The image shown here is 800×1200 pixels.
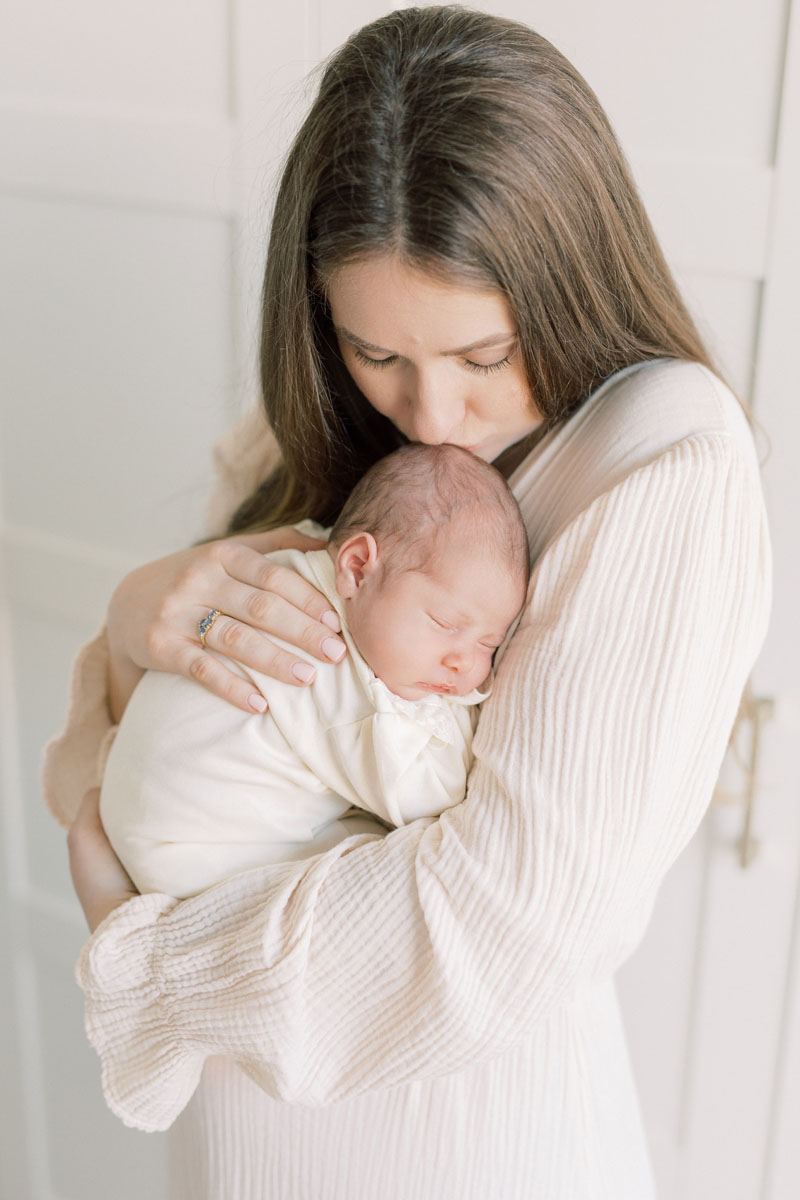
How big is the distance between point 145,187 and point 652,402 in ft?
3.18

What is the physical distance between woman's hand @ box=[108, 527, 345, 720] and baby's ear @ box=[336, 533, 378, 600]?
0.11 ft

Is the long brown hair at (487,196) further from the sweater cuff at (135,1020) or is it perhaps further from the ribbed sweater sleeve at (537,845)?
the sweater cuff at (135,1020)

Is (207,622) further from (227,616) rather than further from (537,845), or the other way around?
(537,845)

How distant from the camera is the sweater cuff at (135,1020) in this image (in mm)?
976

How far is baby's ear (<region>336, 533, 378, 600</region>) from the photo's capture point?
0.97 meters

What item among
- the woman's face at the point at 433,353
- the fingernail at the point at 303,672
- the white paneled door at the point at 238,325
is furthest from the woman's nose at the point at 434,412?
the white paneled door at the point at 238,325

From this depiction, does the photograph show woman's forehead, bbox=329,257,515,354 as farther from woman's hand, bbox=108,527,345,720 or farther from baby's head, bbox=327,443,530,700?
woman's hand, bbox=108,527,345,720

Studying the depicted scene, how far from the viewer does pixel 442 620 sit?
3.10 feet

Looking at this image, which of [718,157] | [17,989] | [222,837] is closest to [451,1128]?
[222,837]

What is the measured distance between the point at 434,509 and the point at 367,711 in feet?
0.61

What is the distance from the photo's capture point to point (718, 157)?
1.22 meters

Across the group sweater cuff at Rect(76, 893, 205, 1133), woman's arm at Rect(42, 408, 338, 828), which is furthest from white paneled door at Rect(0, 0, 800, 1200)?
sweater cuff at Rect(76, 893, 205, 1133)

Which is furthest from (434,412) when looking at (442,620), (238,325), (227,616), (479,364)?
(238,325)

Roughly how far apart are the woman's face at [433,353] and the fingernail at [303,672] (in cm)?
23
